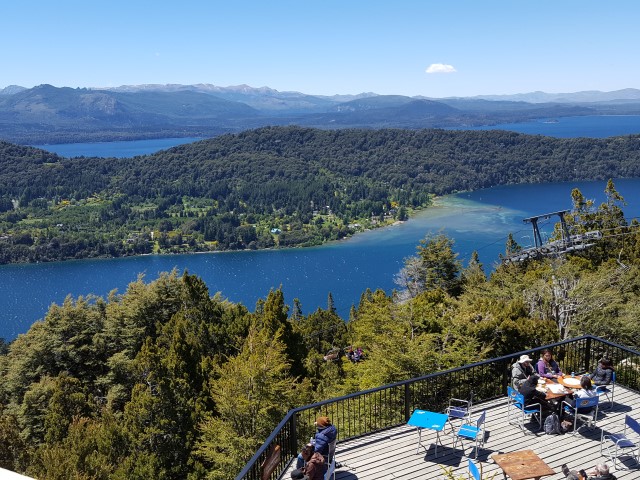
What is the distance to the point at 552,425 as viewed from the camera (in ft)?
25.5

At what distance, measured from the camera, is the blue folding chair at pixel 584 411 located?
778 cm

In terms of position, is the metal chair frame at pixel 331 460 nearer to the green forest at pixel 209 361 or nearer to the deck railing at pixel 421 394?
the deck railing at pixel 421 394

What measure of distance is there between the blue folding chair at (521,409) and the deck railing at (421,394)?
19.4 inches

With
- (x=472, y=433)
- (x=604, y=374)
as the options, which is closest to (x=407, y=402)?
(x=472, y=433)

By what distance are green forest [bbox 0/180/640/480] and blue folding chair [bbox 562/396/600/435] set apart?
21.8ft

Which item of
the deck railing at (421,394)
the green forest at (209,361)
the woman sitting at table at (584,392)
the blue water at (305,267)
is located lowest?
the blue water at (305,267)

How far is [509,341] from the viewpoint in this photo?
18016mm

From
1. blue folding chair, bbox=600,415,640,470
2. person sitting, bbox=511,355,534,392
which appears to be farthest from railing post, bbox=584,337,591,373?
blue folding chair, bbox=600,415,640,470

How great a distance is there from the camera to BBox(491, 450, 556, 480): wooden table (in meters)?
6.43

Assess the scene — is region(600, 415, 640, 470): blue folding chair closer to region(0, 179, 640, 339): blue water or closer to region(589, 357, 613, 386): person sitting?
region(589, 357, 613, 386): person sitting

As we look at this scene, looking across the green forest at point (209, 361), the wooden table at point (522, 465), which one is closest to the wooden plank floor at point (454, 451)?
the wooden table at point (522, 465)

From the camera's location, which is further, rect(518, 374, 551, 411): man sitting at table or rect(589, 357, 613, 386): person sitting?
rect(589, 357, 613, 386): person sitting

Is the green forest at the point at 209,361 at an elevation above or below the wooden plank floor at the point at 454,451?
below

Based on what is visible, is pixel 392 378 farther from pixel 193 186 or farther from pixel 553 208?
pixel 193 186
